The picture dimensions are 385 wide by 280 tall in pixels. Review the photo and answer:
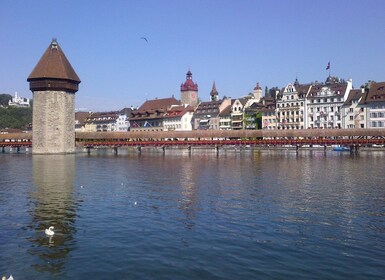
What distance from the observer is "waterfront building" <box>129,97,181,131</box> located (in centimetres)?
9950

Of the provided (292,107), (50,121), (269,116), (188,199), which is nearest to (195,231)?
(188,199)

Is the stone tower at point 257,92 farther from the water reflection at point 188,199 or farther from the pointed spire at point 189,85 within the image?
the water reflection at point 188,199

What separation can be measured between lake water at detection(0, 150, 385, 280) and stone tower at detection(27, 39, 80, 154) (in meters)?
36.8

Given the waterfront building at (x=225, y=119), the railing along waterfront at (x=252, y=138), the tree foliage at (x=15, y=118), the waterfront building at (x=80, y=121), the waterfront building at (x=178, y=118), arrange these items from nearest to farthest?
the railing along waterfront at (x=252, y=138), the waterfront building at (x=225, y=119), the waterfront building at (x=178, y=118), the waterfront building at (x=80, y=121), the tree foliage at (x=15, y=118)

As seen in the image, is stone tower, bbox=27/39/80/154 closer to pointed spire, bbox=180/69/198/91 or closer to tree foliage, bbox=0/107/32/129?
pointed spire, bbox=180/69/198/91

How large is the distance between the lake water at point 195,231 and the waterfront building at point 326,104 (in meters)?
53.9

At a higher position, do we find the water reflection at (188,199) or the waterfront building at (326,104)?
the waterfront building at (326,104)

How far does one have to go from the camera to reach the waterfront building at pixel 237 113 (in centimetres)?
8875

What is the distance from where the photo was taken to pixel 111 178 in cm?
2720

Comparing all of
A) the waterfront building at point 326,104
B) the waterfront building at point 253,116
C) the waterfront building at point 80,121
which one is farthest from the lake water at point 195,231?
the waterfront building at point 80,121

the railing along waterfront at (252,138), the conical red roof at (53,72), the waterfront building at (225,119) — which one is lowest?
the railing along waterfront at (252,138)

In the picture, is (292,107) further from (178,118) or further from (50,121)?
(50,121)

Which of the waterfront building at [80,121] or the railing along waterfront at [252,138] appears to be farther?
the waterfront building at [80,121]

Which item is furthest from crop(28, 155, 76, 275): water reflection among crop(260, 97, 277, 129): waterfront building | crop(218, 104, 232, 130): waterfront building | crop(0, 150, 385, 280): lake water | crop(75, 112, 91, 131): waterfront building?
crop(75, 112, 91, 131): waterfront building
